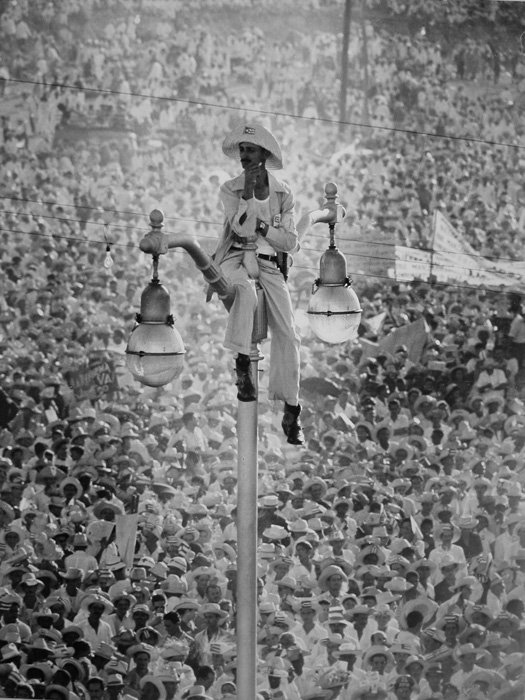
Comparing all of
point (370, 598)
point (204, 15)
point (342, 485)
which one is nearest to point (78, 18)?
point (204, 15)

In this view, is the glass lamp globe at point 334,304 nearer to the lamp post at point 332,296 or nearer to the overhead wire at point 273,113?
the lamp post at point 332,296

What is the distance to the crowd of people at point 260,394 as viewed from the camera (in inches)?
467

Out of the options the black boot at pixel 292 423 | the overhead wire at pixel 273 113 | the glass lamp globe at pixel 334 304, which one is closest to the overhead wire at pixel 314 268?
the overhead wire at pixel 273 113

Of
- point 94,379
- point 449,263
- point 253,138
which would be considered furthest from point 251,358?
point 449,263

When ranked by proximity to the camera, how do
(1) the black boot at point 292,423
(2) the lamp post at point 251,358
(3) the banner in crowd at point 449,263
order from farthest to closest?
(3) the banner in crowd at point 449,263
(1) the black boot at point 292,423
(2) the lamp post at point 251,358

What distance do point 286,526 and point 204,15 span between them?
5106 millimetres

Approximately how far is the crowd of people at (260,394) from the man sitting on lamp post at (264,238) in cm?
679

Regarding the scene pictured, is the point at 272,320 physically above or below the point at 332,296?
below

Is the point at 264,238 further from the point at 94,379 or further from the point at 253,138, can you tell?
the point at 94,379

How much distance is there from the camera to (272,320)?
5230 millimetres

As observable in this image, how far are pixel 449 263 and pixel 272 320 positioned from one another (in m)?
7.96

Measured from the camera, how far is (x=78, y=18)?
1213cm

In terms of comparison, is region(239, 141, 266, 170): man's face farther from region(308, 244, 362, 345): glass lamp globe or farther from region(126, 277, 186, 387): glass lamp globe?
region(126, 277, 186, 387): glass lamp globe

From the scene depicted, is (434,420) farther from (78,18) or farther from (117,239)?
(78,18)
